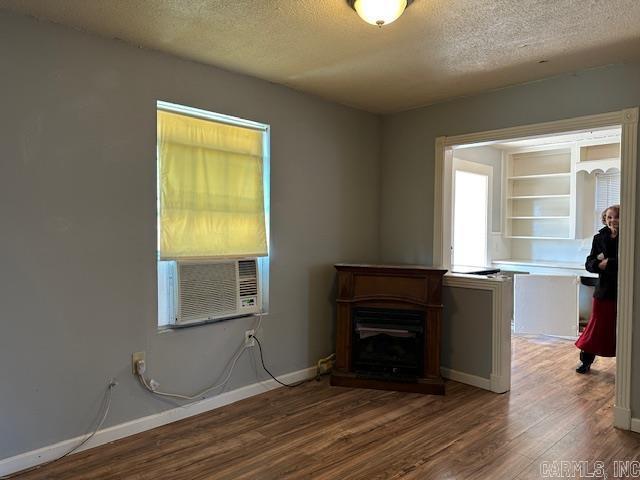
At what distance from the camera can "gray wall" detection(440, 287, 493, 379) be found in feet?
11.8

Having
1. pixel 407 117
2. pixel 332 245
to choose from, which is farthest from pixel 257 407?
pixel 407 117

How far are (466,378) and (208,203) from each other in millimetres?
2454

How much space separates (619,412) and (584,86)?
7.05 ft

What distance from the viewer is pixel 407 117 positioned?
13.7 ft

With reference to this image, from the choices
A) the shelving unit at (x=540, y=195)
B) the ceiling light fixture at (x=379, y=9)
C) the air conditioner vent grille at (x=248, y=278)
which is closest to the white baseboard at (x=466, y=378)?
the air conditioner vent grille at (x=248, y=278)

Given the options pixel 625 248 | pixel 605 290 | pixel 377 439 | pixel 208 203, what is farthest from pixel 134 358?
pixel 605 290

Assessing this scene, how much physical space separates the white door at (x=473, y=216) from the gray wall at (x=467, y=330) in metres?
2.26

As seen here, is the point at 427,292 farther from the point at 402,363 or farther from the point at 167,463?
the point at 167,463

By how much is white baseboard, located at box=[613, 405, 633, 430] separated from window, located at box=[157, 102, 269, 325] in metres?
2.48

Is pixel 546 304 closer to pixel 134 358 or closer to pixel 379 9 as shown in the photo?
pixel 379 9

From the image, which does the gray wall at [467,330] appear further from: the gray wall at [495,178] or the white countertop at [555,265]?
the gray wall at [495,178]

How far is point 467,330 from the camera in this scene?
371 cm

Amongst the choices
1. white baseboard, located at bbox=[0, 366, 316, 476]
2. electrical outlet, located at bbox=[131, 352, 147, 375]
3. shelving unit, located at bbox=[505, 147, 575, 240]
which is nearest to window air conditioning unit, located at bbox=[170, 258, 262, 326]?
electrical outlet, located at bbox=[131, 352, 147, 375]

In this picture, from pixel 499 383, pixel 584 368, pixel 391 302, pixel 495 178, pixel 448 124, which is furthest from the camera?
pixel 495 178
